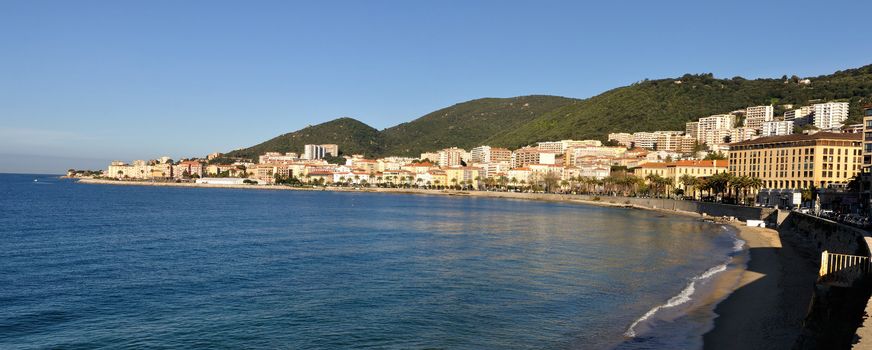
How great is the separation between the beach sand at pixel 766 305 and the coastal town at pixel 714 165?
93.1ft

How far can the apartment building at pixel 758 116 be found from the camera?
169375mm

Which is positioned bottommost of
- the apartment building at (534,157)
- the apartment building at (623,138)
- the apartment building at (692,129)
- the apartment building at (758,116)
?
the apartment building at (534,157)

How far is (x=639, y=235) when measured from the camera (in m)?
47.3

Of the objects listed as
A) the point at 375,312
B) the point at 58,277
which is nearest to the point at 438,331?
the point at 375,312

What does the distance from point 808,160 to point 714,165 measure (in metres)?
37.2

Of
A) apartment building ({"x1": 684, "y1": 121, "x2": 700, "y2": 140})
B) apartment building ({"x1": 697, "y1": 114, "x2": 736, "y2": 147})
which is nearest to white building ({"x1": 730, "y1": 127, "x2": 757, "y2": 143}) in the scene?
apartment building ({"x1": 697, "y1": 114, "x2": 736, "y2": 147})

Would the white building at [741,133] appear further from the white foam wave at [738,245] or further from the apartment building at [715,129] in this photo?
the white foam wave at [738,245]

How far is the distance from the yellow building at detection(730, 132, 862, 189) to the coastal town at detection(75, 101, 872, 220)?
124mm

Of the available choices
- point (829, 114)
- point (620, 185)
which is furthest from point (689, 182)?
point (829, 114)

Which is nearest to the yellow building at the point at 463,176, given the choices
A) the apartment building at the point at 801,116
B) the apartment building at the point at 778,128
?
the apartment building at the point at 778,128

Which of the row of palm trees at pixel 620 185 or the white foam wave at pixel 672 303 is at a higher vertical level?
the row of palm trees at pixel 620 185

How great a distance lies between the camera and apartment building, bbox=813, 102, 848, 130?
139500mm

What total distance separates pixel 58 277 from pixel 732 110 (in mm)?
205749

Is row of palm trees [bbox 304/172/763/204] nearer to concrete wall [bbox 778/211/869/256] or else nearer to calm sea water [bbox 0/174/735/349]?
concrete wall [bbox 778/211/869/256]
